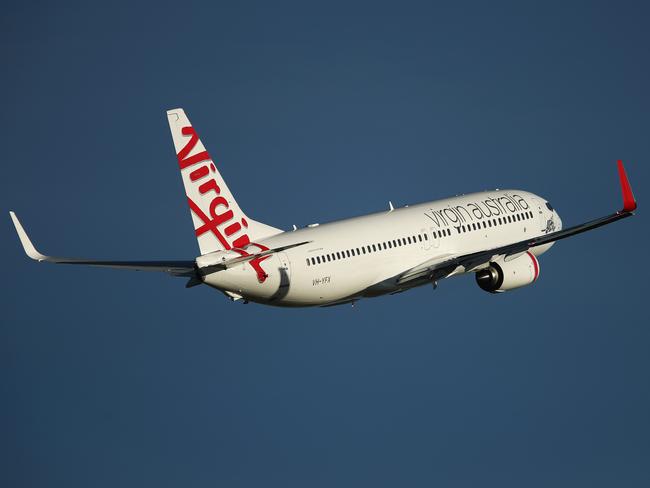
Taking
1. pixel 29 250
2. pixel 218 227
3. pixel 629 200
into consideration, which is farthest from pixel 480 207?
pixel 29 250

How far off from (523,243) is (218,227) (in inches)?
656

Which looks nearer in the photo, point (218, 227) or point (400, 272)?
point (218, 227)

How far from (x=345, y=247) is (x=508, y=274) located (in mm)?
11089

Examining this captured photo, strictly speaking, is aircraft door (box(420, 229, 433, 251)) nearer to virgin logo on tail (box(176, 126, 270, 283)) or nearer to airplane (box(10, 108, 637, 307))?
airplane (box(10, 108, 637, 307))

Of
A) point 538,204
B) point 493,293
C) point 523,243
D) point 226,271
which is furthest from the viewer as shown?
point 538,204

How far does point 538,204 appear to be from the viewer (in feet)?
273

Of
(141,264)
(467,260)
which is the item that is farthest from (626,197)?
(141,264)

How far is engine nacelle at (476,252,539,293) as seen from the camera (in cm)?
7606

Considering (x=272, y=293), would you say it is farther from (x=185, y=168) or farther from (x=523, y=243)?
(x=523, y=243)

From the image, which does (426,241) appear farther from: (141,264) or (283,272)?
(141,264)

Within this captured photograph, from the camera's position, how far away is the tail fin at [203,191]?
65438mm

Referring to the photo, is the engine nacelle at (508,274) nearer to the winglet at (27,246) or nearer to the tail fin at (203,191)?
the tail fin at (203,191)

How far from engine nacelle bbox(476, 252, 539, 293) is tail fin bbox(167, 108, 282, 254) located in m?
16.4

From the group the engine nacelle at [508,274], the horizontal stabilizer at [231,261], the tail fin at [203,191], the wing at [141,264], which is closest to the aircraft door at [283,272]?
the horizontal stabilizer at [231,261]
